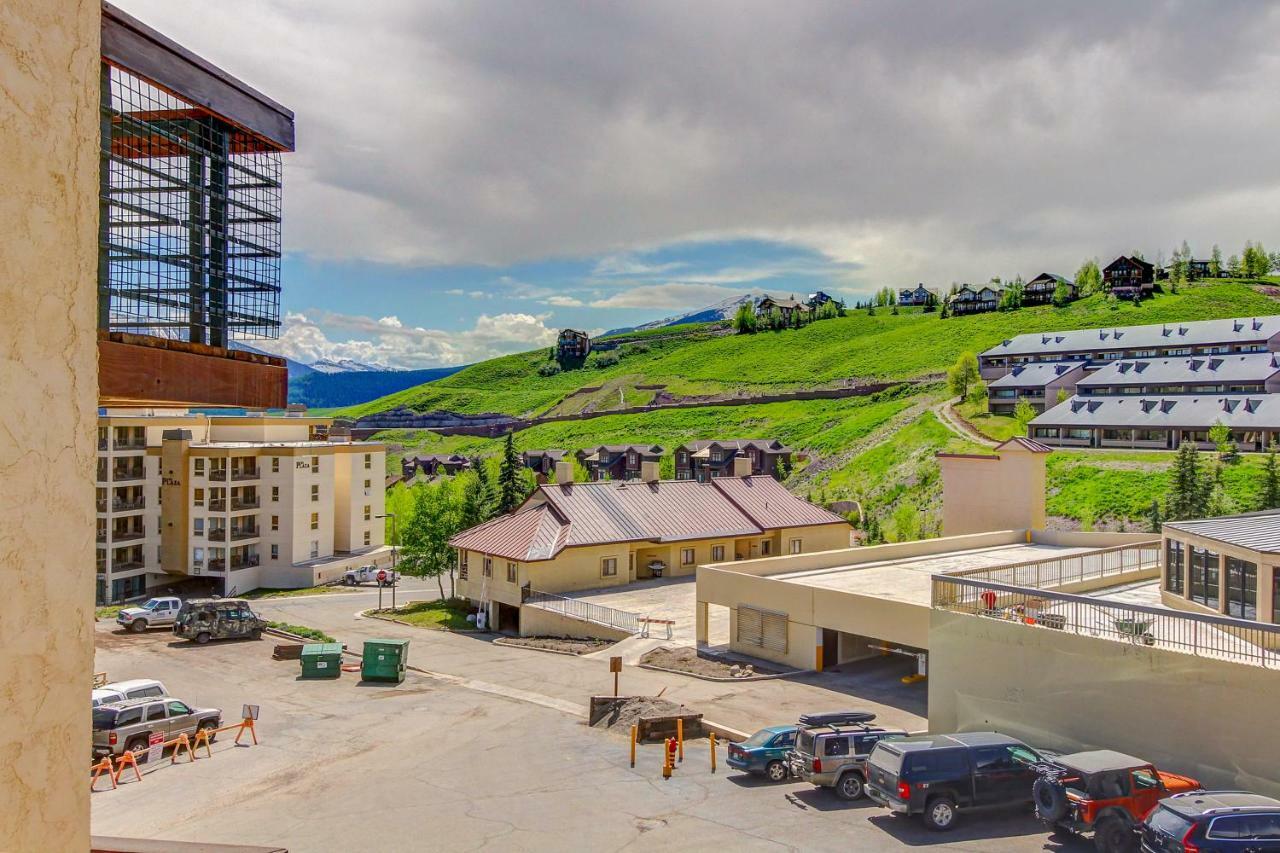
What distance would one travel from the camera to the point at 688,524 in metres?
44.3

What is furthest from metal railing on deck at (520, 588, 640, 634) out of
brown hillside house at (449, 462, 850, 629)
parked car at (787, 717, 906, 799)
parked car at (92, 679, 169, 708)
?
parked car at (92, 679, 169, 708)

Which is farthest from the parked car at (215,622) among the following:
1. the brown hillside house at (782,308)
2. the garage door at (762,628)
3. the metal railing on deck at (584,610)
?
the brown hillside house at (782,308)

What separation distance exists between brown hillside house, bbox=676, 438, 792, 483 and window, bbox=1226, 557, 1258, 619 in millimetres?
69284

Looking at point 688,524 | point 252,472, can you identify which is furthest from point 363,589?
point 688,524

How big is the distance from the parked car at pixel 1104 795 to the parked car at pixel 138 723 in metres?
20.8

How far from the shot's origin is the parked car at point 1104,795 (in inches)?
560

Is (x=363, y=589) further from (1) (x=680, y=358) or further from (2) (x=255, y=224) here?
(1) (x=680, y=358)

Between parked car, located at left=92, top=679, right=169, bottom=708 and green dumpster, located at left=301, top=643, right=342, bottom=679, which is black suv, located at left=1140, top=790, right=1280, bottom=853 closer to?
parked car, located at left=92, top=679, right=169, bottom=708

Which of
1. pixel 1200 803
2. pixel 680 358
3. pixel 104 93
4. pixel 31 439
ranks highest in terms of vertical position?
pixel 680 358

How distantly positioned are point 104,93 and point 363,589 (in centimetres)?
5311

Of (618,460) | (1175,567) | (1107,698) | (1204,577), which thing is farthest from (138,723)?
(618,460)

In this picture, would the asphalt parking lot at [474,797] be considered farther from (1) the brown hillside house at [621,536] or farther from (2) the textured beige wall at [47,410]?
(2) the textured beige wall at [47,410]

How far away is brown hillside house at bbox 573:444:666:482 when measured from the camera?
9756 centimetres

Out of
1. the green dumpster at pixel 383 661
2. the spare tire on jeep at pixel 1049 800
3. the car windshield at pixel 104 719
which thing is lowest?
the green dumpster at pixel 383 661
